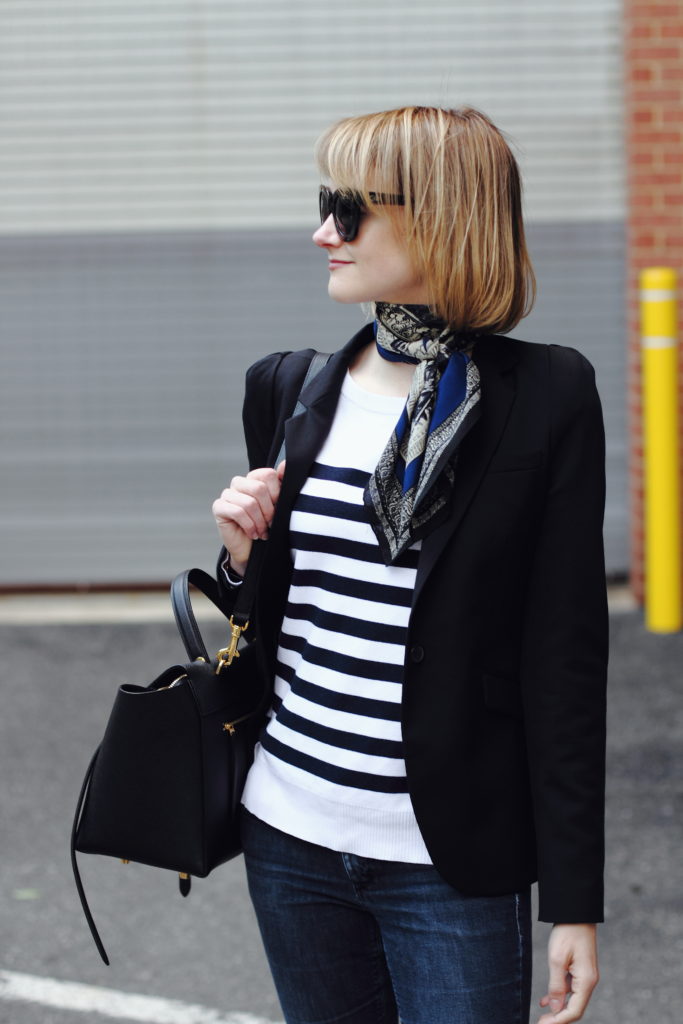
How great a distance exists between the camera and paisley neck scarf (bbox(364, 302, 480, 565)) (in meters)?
1.77

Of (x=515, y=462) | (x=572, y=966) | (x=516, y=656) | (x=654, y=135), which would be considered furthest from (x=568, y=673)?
(x=654, y=135)

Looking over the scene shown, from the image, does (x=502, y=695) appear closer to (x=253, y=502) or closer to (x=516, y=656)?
(x=516, y=656)

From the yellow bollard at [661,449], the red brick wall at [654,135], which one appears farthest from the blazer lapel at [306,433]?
the red brick wall at [654,135]

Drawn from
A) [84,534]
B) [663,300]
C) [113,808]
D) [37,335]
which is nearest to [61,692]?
[84,534]

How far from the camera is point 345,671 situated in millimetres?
1840

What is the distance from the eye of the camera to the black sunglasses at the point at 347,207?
1.84 m

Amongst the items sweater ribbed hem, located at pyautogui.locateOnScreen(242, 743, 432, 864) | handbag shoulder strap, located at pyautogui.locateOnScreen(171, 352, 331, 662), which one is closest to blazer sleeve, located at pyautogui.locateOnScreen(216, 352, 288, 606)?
handbag shoulder strap, located at pyautogui.locateOnScreen(171, 352, 331, 662)

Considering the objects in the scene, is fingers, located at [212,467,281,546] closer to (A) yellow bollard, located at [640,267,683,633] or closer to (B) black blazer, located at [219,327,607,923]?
(B) black blazer, located at [219,327,607,923]

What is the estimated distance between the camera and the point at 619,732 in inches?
219

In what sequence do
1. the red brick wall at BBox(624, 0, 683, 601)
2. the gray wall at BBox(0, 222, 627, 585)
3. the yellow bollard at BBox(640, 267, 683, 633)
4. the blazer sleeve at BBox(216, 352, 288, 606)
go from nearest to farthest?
the blazer sleeve at BBox(216, 352, 288, 606)
the yellow bollard at BBox(640, 267, 683, 633)
the red brick wall at BBox(624, 0, 683, 601)
the gray wall at BBox(0, 222, 627, 585)

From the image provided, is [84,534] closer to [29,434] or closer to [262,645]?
[29,434]

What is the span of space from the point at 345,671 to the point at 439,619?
0.52 feet

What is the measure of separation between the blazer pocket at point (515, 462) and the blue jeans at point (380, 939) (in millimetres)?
543

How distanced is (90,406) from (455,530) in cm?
623
